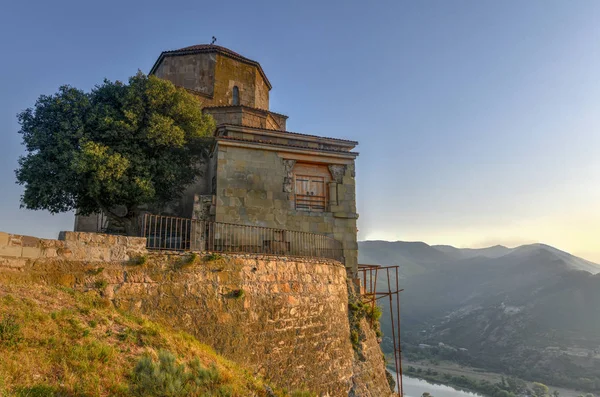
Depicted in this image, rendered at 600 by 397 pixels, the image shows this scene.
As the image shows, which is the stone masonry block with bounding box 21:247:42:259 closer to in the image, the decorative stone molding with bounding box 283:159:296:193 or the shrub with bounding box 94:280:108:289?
the shrub with bounding box 94:280:108:289

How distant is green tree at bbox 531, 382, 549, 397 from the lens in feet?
155

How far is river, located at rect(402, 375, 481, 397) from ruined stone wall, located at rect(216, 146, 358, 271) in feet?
146

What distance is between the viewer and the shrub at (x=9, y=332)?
217 inches

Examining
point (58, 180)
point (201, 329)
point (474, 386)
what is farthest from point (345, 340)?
point (474, 386)

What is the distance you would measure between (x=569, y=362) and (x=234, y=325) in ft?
213

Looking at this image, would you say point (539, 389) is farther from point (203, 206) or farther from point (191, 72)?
point (191, 72)

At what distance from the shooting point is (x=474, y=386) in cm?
5212

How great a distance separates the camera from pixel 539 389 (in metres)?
48.5

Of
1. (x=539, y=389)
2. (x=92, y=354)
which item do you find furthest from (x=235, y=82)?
(x=539, y=389)

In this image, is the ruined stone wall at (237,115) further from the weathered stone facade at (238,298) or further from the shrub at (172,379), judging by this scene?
the shrub at (172,379)

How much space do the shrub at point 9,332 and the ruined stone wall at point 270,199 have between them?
358 inches

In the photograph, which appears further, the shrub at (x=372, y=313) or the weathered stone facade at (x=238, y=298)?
the shrub at (x=372, y=313)

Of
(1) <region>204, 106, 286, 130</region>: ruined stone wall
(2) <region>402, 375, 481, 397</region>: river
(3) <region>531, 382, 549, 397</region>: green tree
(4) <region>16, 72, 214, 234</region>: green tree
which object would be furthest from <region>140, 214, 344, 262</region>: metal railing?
(3) <region>531, 382, 549, 397</region>: green tree

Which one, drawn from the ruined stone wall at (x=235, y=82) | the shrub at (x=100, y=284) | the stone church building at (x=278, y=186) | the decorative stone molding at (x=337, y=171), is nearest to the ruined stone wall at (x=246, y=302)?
the shrub at (x=100, y=284)
